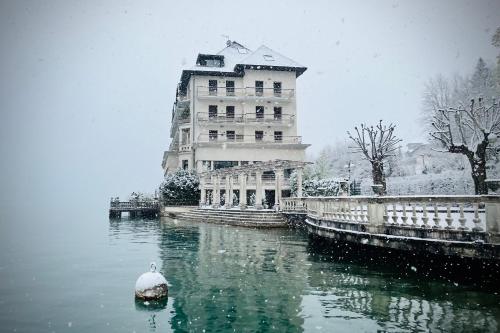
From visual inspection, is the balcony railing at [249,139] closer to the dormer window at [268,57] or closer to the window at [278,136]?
the window at [278,136]

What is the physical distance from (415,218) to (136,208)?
37.0 meters

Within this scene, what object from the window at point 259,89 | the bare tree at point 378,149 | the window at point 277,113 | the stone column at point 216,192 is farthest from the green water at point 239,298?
the window at point 259,89

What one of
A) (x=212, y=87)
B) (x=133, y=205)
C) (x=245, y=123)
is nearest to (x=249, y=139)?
(x=245, y=123)

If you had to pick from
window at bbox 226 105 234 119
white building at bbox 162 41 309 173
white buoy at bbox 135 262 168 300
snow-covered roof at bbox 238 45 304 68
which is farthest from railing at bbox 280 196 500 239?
snow-covered roof at bbox 238 45 304 68

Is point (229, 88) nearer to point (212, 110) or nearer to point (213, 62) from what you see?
point (212, 110)

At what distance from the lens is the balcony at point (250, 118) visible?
147 ft

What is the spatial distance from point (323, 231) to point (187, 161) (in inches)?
1323

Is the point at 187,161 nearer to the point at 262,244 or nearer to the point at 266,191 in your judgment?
the point at 266,191

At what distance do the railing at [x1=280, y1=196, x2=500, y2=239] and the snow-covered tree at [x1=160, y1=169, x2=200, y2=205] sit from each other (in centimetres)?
2482

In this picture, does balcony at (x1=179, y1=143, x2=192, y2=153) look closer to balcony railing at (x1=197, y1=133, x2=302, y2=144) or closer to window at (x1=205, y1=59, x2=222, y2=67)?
balcony railing at (x1=197, y1=133, x2=302, y2=144)

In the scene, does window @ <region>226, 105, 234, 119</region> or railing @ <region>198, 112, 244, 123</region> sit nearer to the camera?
railing @ <region>198, 112, 244, 123</region>

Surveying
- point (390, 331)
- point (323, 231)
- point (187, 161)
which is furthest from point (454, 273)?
point (187, 161)

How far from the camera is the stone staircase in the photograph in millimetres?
26277

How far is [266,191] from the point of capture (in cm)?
4166
